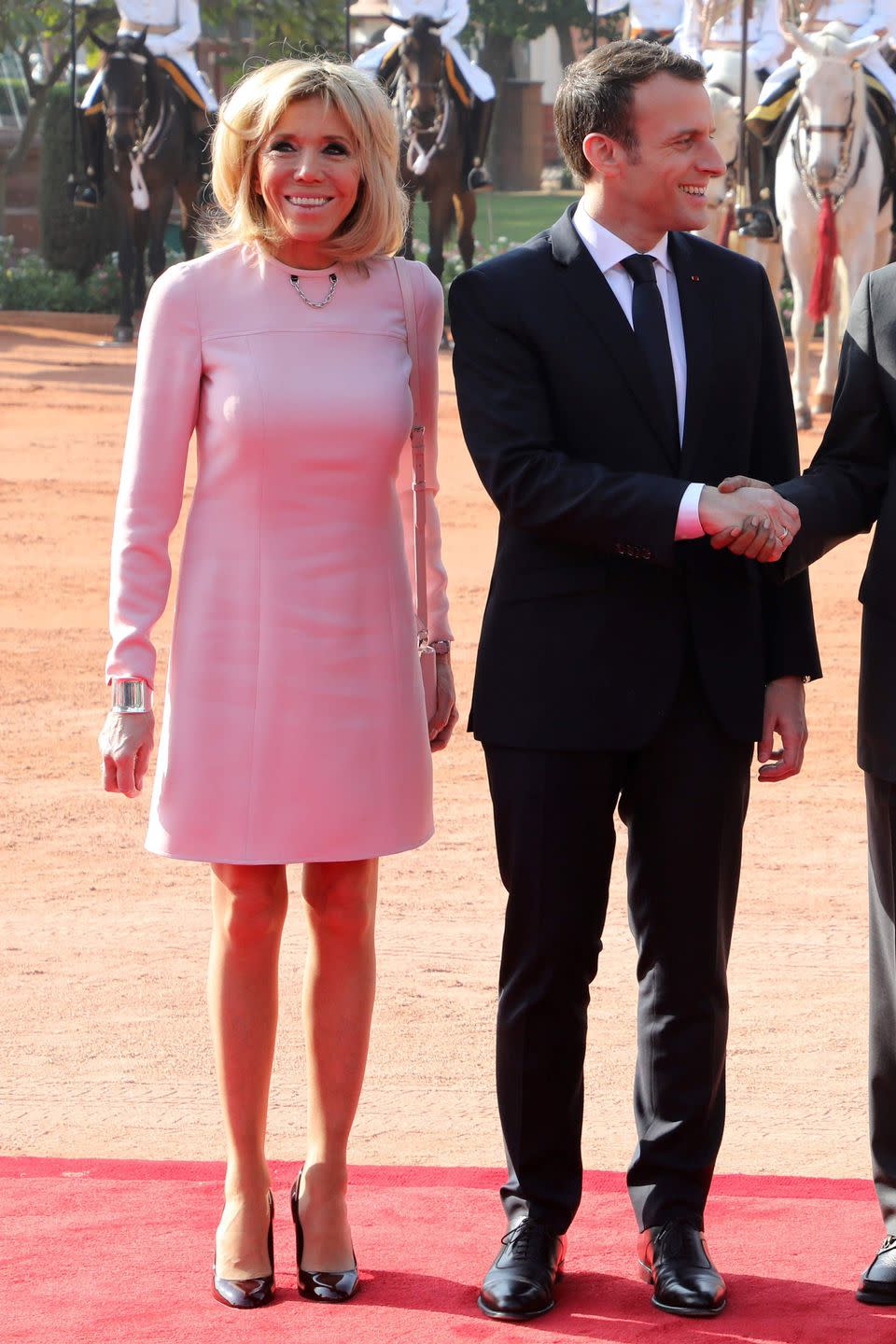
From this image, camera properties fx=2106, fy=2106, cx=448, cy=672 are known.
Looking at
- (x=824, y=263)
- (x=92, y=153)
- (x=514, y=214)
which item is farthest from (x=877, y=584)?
(x=514, y=214)

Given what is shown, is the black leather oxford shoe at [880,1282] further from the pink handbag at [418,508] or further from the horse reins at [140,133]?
the horse reins at [140,133]

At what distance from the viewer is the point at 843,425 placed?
10.7 feet

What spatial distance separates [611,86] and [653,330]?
0.36m

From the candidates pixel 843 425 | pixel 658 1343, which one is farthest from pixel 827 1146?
pixel 843 425

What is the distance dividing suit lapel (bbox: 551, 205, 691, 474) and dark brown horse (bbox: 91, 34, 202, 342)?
55.4 feet

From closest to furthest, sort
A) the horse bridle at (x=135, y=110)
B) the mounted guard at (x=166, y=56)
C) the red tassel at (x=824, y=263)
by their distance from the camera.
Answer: the red tassel at (x=824, y=263) < the horse bridle at (x=135, y=110) < the mounted guard at (x=166, y=56)

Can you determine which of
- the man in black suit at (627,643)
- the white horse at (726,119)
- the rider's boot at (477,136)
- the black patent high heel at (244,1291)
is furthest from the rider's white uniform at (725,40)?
the black patent high heel at (244,1291)

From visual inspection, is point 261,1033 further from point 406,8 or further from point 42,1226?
point 406,8

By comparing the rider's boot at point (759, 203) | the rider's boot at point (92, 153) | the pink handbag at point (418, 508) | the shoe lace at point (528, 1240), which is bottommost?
the shoe lace at point (528, 1240)

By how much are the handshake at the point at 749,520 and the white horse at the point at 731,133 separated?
1511 cm

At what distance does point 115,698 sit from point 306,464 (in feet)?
1.51

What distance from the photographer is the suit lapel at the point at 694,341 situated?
10.2 feet

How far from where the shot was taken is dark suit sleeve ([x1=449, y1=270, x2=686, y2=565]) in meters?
3.00

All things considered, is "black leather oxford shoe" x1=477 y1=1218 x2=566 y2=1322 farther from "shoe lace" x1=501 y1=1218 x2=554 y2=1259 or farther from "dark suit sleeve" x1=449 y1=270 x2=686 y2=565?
"dark suit sleeve" x1=449 y1=270 x2=686 y2=565
